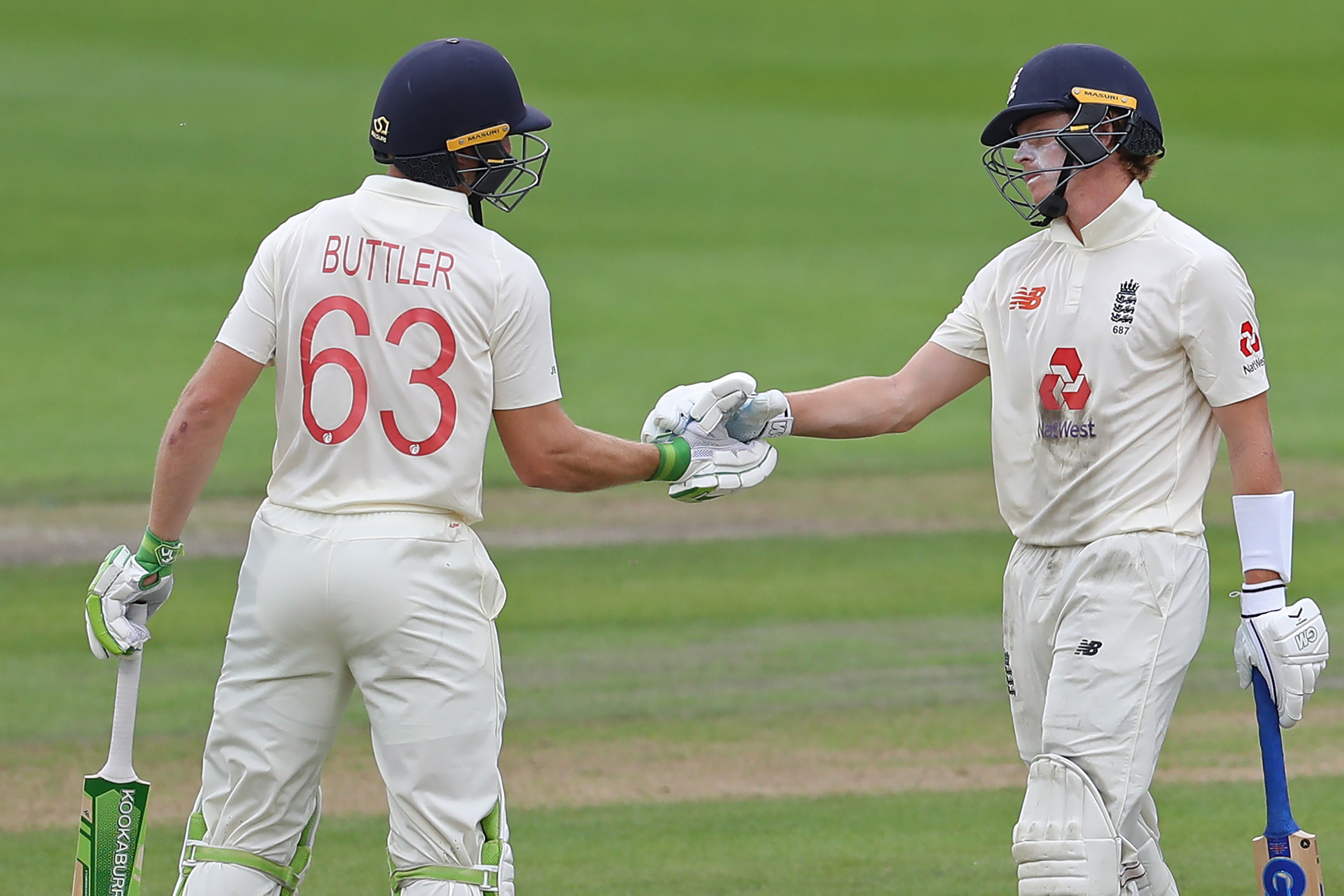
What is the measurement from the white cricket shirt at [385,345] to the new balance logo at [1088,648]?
1.46m

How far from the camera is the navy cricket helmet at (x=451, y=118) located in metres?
4.47

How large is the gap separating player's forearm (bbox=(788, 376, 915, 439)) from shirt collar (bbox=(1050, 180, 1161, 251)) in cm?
81

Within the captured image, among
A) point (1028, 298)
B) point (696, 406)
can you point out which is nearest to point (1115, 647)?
point (1028, 298)

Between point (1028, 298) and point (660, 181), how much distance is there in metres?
24.7

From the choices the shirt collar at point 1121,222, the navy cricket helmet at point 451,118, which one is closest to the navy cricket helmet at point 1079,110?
the shirt collar at point 1121,222

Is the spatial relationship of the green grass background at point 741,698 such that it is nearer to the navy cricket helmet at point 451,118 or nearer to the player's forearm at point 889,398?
the player's forearm at point 889,398

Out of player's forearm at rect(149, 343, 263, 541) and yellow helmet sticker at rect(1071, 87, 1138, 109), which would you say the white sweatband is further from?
player's forearm at rect(149, 343, 263, 541)

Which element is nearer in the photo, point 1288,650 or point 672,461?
point 1288,650

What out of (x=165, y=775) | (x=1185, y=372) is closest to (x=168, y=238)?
(x=165, y=775)

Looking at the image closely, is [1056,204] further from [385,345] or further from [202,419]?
[202,419]

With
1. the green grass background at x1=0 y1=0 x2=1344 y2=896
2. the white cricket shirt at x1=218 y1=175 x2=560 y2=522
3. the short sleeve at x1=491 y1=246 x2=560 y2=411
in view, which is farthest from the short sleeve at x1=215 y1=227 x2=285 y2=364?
the green grass background at x1=0 y1=0 x2=1344 y2=896

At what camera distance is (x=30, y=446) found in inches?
601

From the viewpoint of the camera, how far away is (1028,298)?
5016 millimetres

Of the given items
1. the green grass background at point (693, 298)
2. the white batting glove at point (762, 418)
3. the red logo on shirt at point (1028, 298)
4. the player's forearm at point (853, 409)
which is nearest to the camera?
A: the red logo on shirt at point (1028, 298)
